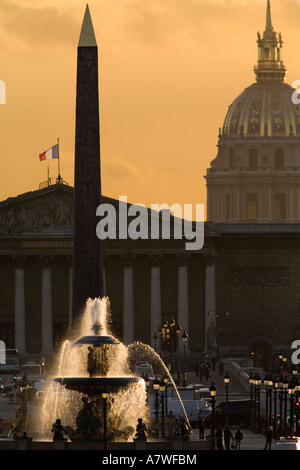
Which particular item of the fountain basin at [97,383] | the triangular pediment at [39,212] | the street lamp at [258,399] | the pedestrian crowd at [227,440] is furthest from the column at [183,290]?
the fountain basin at [97,383]

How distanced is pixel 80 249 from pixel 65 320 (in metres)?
75.0

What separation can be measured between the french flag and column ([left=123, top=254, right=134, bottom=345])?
17.9 metres

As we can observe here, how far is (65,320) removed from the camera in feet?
502

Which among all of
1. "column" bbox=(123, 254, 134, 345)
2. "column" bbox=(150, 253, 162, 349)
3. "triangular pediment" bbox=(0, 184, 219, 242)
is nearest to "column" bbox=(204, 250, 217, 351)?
"column" bbox=(150, 253, 162, 349)

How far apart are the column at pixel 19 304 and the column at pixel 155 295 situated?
8.31 meters

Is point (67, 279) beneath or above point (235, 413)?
above

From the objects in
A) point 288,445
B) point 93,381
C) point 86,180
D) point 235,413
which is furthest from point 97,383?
point 235,413

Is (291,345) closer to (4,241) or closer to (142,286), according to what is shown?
(142,286)

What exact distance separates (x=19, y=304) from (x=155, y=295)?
347 inches

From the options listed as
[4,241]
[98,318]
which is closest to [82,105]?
[98,318]

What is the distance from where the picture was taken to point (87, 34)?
77.9 metres

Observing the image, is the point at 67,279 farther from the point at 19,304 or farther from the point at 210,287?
the point at 210,287

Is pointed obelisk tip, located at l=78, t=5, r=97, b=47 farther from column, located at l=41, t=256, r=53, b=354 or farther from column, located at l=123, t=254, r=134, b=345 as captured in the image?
column, located at l=123, t=254, r=134, b=345

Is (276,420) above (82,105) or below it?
below
